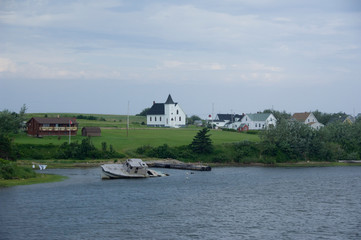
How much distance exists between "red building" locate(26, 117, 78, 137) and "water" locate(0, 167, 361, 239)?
1252 inches

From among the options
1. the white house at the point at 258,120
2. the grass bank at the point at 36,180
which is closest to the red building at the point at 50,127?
the grass bank at the point at 36,180

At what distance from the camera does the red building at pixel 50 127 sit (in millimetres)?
95812

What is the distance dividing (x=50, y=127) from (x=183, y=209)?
58.5 m

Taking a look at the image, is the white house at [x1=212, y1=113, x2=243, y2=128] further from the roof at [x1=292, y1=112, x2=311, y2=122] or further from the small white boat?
the small white boat

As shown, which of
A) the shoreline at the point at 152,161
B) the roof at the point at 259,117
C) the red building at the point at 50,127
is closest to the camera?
the shoreline at the point at 152,161

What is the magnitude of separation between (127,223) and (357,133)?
83.6 m

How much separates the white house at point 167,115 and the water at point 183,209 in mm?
76440

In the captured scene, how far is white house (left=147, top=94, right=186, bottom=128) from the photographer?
143875 mm

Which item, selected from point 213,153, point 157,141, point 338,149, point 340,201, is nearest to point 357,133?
point 338,149

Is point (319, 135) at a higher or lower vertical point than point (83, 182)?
higher

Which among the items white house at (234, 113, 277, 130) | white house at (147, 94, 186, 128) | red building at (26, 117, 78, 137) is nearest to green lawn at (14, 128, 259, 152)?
red building at (26, 117, 78, 137)

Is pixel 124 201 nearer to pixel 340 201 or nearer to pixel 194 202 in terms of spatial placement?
pixel 194 202

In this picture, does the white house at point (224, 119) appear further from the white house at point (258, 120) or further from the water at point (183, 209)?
the water at point (183, 209)

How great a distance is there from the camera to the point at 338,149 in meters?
100
